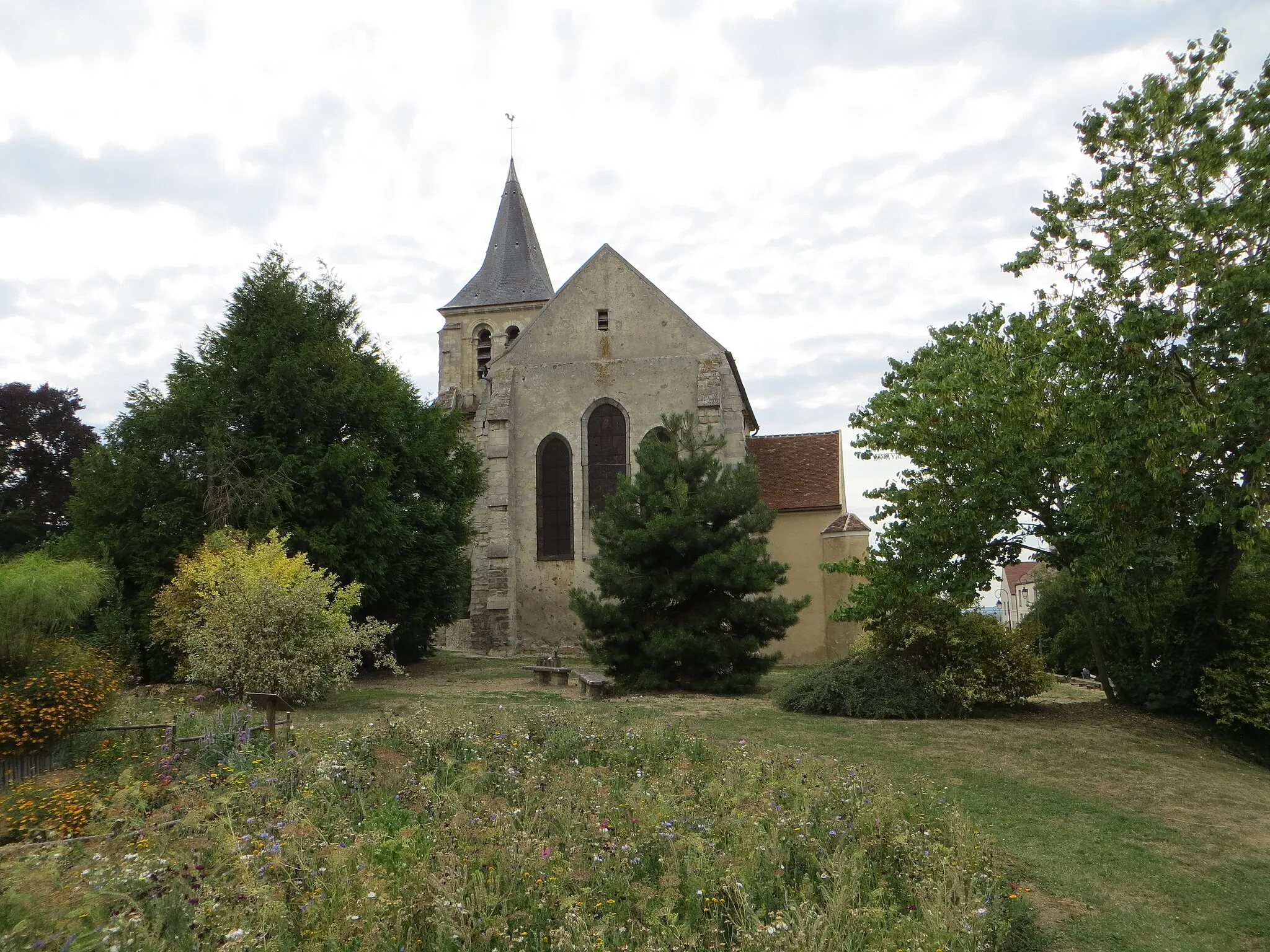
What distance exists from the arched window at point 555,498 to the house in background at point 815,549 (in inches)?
216

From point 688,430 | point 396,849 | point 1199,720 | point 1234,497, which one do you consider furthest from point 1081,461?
point 396,849

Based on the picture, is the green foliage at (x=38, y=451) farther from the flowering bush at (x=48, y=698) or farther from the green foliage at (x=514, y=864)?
the green foliage at (x=514, y=864)

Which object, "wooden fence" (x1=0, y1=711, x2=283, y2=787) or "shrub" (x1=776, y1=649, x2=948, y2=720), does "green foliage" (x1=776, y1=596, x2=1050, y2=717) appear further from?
"wooden fence" (x1=0, y1=711, x2=283, y2=787)

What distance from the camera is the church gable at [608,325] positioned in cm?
2662

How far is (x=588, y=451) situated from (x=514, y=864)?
21.8 m

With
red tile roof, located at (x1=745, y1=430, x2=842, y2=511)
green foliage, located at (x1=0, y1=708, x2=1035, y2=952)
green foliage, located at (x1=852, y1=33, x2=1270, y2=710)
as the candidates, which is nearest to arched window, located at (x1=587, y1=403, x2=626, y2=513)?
red tile roof, located at (x1=745, y1=430, x2=842, y2=511)

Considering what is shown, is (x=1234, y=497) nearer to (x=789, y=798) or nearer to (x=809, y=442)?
(x=789, y=798)

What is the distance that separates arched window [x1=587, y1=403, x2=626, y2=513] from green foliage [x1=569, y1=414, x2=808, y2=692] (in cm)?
941

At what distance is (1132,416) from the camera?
11.2 meters

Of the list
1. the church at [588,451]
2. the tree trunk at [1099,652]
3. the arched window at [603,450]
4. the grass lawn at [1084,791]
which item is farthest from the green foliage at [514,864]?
the arched window at [603,450]

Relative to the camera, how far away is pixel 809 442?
2794 cm

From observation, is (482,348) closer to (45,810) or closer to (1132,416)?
(1132,416)

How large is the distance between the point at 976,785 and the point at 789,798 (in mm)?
3345

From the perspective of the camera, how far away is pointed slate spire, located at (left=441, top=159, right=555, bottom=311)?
43.4m
